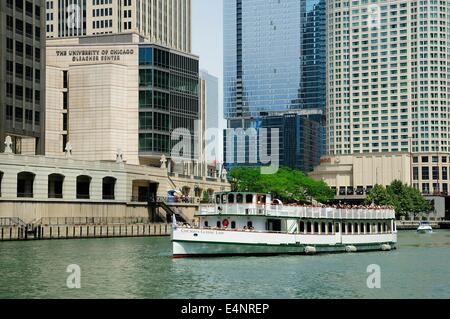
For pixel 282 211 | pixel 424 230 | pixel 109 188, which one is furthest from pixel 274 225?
pixel 424 230

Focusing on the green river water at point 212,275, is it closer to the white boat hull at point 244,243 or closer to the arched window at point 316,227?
the white boat hull at point 244,243

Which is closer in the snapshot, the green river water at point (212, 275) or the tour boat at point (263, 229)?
the green river water at point (212, 275)

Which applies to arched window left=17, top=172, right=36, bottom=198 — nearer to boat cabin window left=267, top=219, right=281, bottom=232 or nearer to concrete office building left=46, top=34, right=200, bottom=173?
concrete office building left=46, top=34, right=200, bottom=173

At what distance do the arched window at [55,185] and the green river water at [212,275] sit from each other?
38791 millimetres

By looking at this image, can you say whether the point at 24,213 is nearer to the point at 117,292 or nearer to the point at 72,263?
the point at 72,263

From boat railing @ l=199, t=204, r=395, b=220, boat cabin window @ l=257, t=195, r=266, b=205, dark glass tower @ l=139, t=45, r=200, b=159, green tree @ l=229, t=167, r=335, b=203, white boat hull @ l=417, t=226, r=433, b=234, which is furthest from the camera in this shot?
white boat hull @ l=417, t=226, r=433, b=234

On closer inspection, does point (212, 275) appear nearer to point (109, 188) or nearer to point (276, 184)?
point (109, 188)

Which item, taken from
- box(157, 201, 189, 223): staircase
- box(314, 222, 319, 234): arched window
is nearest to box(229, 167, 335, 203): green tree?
box(157, 201, 189, 223): staircase

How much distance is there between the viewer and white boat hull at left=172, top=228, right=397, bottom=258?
237 ft

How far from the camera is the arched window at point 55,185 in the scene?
123m

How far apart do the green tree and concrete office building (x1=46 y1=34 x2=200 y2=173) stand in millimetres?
15484

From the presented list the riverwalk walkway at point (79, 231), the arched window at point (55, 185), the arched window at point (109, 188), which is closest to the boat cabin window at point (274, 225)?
the riverwalk walkway at point (79, 231)
